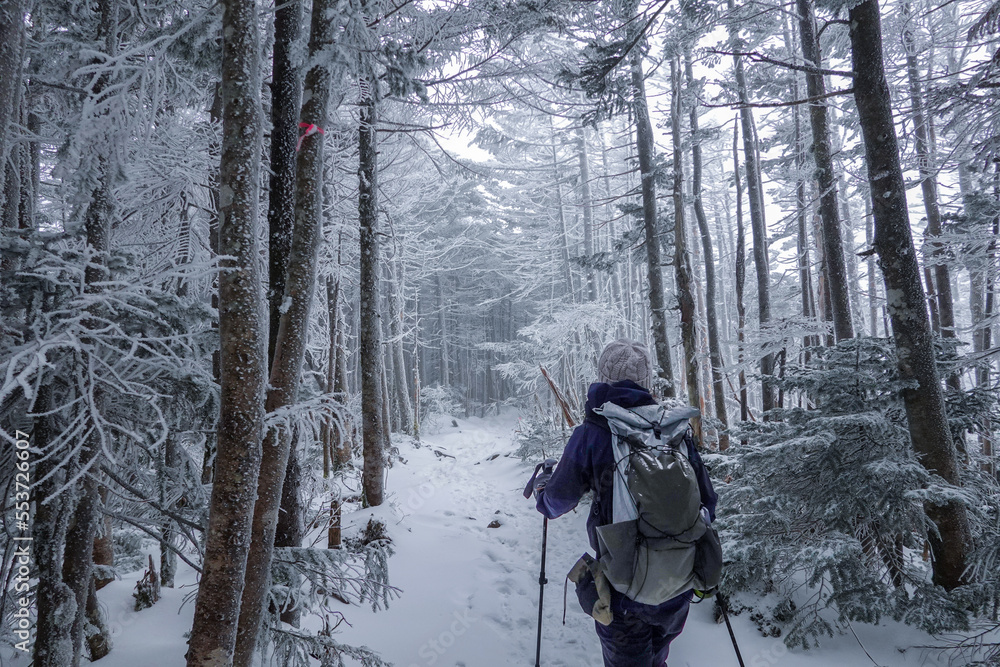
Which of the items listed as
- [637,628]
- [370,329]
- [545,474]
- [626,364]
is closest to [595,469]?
[545,474]

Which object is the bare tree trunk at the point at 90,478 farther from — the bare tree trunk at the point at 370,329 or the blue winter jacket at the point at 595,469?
the bare tree trunk at the point at 370,329

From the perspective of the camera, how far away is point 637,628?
2.45m

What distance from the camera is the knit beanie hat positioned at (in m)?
2.76

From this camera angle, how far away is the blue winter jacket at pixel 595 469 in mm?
2527

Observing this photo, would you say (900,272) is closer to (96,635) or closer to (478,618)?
(478,618)

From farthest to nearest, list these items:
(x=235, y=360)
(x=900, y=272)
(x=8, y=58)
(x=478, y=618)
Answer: (x=478, y=618)
(x=900, y=272)
(x=235, y=360)
(x=8, y=58)

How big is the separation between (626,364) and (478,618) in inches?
121

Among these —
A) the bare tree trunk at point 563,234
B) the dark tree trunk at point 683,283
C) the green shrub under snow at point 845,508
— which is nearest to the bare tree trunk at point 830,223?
the dark tree trunk at point 683,283

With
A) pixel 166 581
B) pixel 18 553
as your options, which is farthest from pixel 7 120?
pixel 166 581

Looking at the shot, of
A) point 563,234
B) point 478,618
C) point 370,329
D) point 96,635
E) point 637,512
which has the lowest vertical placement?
point 478,618

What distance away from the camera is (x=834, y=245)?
5.68 metres

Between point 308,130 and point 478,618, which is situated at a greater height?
point 308,130

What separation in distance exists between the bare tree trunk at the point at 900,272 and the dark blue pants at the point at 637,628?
227 cm

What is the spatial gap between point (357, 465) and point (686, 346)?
699cm
